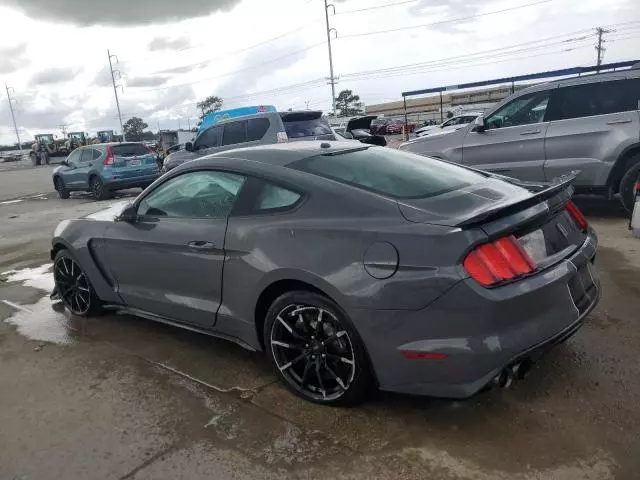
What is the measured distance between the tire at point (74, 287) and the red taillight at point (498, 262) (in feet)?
11.0

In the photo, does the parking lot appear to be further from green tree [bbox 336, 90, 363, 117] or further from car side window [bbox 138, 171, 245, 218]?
green tree [bbox 336, 90, 363, 117]

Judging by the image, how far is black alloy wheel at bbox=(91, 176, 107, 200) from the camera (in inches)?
595

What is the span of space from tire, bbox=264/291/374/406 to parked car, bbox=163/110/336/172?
→ 8.99 m

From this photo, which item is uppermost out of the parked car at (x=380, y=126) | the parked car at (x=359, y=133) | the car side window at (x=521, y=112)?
the car side window at (x=521, y=112)

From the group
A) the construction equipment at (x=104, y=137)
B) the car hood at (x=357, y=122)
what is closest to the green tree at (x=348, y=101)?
the construction equipment at (x=104, y=137)

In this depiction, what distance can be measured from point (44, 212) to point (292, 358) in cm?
1210

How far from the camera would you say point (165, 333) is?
441 cm

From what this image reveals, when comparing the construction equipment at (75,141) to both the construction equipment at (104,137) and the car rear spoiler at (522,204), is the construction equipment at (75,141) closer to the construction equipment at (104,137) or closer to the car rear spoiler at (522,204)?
the construction equipment at (104,137)

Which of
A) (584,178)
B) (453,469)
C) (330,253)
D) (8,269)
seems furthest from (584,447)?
(8,269)

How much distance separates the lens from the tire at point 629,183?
22.2ft

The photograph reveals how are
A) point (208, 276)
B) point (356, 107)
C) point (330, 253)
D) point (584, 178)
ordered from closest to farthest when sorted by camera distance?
point (330, 253), point (208, 276), point (584, 178), point (356, 107)

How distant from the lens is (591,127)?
698 cm

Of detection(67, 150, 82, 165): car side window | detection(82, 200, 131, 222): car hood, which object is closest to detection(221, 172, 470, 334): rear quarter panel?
detection(82, 200, 131, 222): car hood

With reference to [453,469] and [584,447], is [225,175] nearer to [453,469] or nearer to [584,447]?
[453,469]
